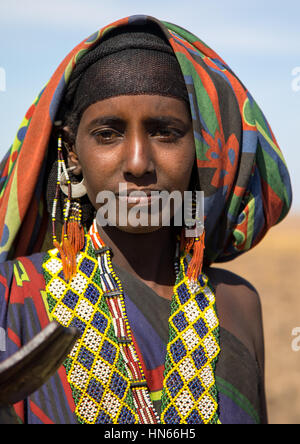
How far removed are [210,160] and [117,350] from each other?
86 cm

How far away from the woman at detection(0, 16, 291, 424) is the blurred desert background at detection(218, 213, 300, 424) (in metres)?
5.14

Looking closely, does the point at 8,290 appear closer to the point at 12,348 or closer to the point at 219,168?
the point at 12,348

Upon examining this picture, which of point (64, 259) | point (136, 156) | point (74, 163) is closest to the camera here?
point (136, 156)

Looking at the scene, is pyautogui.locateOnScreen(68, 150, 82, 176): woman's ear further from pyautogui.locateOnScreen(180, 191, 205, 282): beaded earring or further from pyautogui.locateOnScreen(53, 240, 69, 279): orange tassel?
pyautogui.locateOnScreen(180, 191, 205, 282): beaded earring

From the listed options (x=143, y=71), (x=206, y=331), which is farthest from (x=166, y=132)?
(x=206, y=331)

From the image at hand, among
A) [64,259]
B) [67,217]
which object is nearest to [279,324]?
[67,217]

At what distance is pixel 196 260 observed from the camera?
271 cm

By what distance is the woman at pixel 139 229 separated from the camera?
2.34 meters

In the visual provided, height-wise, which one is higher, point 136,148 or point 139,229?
point 136,148

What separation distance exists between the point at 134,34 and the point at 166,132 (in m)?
0.46

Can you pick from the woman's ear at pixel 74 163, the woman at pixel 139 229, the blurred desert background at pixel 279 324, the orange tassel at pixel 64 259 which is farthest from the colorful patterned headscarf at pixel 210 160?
the blurred desert background at pixel 279 324

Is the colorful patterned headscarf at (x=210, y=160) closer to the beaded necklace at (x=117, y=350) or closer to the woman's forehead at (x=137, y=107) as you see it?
the woman's forehead at (x=137, y=107)

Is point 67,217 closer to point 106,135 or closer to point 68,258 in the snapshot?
point 68,258

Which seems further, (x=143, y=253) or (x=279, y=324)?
(x=279, y=324)
